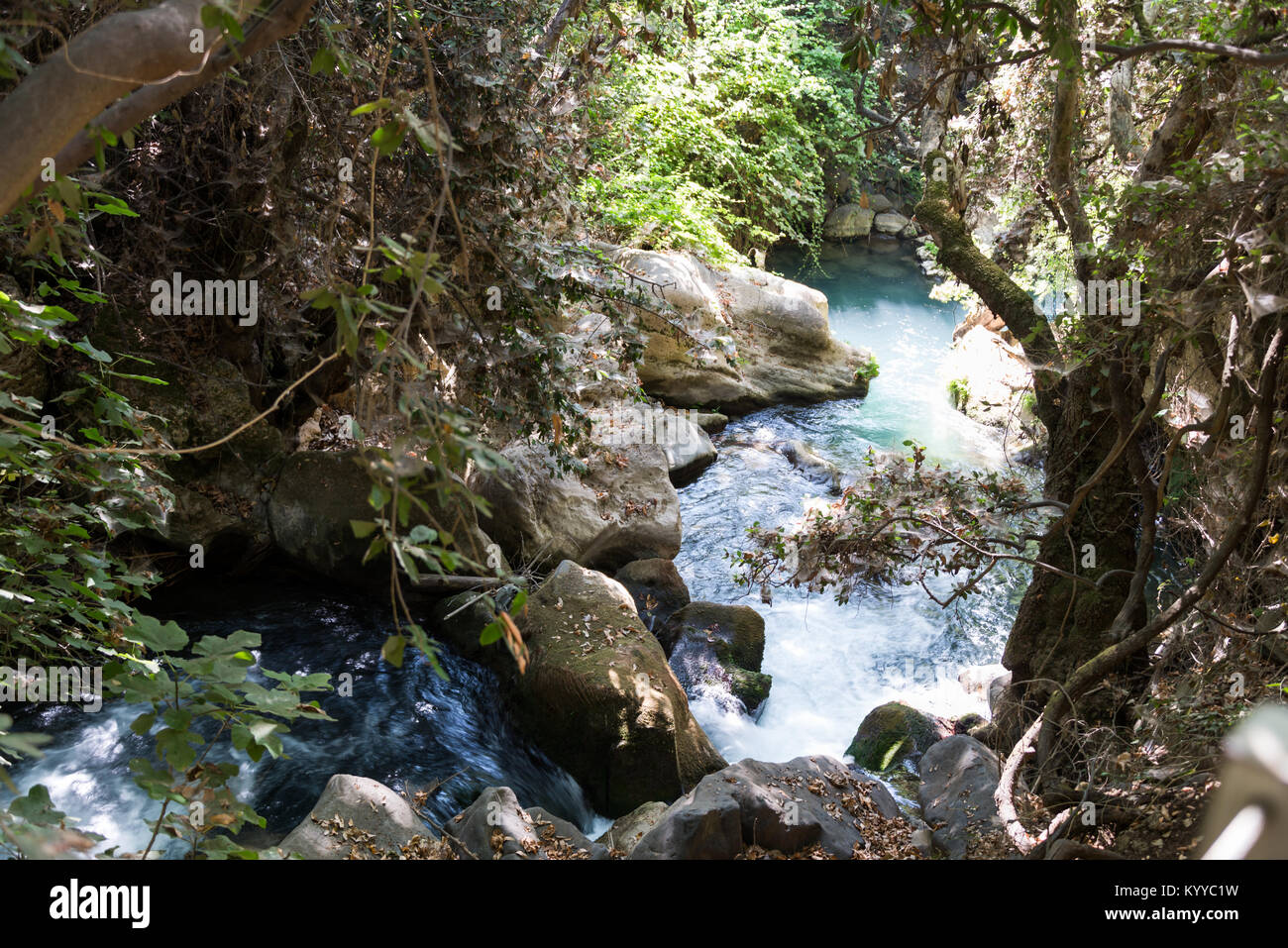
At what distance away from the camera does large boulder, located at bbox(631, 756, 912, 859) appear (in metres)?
3.85

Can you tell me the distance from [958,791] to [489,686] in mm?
3156

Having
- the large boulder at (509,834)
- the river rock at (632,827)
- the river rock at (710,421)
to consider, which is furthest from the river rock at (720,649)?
the river rock at (710,421)

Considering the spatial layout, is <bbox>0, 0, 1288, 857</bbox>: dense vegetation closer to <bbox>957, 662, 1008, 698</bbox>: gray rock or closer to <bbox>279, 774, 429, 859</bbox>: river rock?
<bbox>279, 774, 429, 859</bbox>: river rock

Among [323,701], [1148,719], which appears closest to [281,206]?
[323,701]

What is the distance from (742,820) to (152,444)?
314cm

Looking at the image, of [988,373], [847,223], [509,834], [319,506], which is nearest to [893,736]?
[509,834]

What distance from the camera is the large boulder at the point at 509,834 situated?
150 inches

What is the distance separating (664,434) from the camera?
32.0ft

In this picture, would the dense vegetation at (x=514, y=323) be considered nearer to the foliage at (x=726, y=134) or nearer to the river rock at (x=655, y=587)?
the river rock at (x=655, y=587)

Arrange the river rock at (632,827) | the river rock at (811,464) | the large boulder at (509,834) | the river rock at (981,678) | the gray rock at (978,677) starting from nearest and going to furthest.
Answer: the large boulder at (509,834) < the river rock at (632,827) < the river rock at (981,678) < the gray rock at (978,677) < the river rock at (811,464)

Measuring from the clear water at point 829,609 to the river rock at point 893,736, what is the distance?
227mm

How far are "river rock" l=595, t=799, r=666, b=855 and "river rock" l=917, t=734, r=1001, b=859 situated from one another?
152cm

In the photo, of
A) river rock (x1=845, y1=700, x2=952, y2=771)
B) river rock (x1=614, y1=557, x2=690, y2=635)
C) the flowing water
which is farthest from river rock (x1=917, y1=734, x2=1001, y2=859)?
river rock (x1=614, y1=557, x2=690, y2=635)

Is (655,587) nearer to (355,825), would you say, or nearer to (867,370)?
(355,825)
